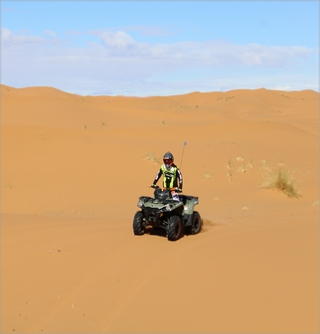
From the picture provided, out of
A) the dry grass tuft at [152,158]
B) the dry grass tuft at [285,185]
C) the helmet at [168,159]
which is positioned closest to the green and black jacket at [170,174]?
the helmet at [168,159]

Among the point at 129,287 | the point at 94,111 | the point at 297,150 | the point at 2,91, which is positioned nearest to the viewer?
the point at 129,287

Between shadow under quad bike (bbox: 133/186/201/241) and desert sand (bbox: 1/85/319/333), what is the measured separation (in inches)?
9.5

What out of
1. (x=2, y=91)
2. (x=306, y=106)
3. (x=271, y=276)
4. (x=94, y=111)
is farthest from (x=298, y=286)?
(x=306, y=106)

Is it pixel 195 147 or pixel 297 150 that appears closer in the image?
pixel 195 147

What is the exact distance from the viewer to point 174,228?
9391 millimetres

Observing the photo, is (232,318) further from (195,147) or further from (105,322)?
(195,147)

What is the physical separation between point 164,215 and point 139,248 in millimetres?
1322

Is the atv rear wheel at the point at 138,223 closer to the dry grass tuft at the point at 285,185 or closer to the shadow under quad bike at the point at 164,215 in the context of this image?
the shadow under quad bike at the point at 164,215

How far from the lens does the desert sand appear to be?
6.36 meters

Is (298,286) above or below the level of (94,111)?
below

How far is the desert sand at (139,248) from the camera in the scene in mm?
6363

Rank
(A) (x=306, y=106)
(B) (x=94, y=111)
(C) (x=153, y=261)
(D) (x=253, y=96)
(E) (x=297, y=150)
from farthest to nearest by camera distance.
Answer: (D) (x=253, y=96) → (A) (x=306, y=106) → (B) (x=94, y=111) → (E) (x=297, y=150) → (C) (x=153, y=261)

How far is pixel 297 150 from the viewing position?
27516 millimetres

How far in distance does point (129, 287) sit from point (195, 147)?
1906 cm
